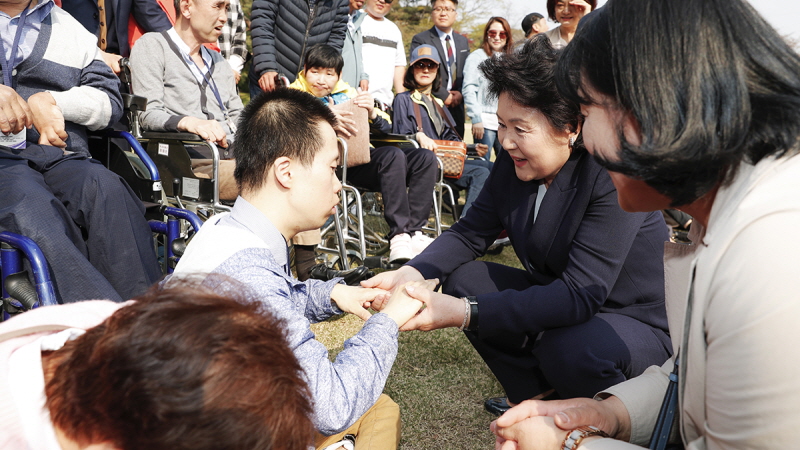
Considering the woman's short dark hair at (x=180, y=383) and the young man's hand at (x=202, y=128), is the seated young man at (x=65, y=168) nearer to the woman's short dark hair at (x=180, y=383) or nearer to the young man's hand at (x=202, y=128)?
the young man's hand at (x=202, y=128)

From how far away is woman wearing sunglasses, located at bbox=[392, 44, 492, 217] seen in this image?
241 inches

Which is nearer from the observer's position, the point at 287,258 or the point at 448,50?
the point at 287,258

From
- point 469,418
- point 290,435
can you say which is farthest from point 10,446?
point 469,418

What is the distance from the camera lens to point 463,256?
8.89ft

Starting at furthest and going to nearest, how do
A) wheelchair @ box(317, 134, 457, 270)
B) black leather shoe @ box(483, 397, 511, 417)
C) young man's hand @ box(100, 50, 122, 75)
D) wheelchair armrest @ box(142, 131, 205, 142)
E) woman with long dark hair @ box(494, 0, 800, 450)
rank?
wheelchair @ box(317, 134, 457, 270) < young man's hand @ box(100, 50, 122, 75) < wheelchair armrest @ box(142, 131, 205, 142) < black leather shoe @ box(483, 397, 511, 417) < woman with long dark hair @ box(494, 0, 800, 450)

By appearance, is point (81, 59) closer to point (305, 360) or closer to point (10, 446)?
point (305, 360)

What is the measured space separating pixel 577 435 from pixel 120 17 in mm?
4029

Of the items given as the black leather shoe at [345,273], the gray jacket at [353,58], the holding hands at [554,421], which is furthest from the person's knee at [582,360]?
the gray jacket at [353,58]

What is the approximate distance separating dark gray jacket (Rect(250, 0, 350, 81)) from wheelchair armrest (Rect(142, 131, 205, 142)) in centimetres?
163

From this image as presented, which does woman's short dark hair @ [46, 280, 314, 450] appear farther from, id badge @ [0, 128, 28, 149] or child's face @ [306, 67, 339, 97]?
child's face @ [306, 67, 339, 97]

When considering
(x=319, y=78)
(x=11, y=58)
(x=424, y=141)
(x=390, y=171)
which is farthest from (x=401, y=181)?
(x=11, y=58)

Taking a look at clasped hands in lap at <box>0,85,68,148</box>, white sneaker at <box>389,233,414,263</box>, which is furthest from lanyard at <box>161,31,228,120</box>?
white sneaker at <box>389,233,414,263</box>

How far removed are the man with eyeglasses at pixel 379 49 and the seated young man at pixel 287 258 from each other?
14.1ft

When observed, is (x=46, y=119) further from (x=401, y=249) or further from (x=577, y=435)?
(x=401, y=249)
